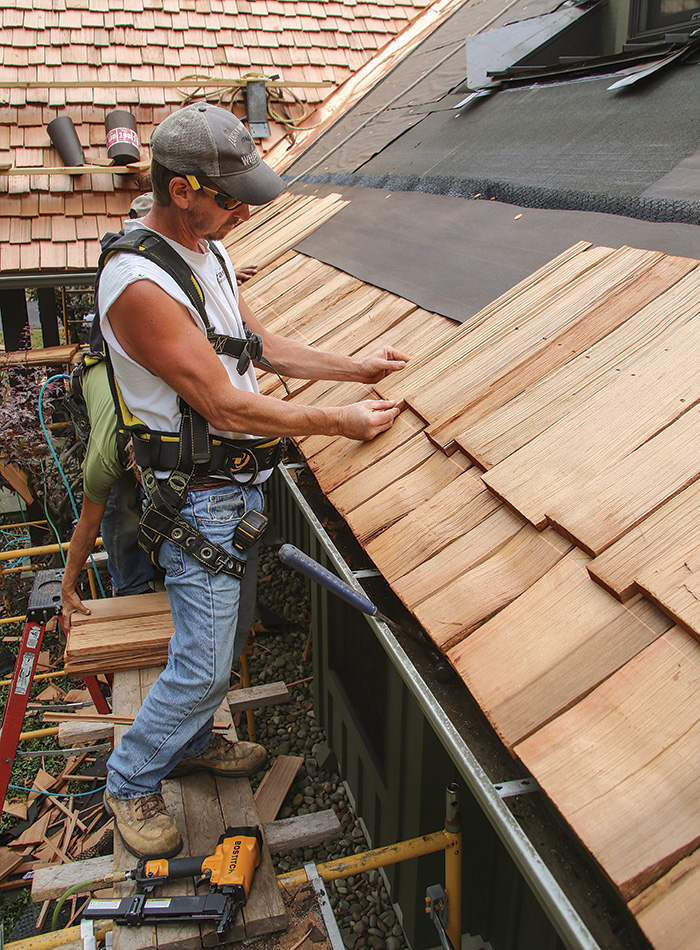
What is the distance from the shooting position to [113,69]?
8938 mm

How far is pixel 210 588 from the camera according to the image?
2.66 m

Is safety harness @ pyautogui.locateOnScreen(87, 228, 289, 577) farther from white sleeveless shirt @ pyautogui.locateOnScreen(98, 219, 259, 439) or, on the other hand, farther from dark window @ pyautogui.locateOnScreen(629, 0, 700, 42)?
dark window @ pyautogui.locateOnScreen(629, 0, 700, 42)

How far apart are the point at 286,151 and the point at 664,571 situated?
8.14 metres

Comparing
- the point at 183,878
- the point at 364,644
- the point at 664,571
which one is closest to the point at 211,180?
the point at 664,571

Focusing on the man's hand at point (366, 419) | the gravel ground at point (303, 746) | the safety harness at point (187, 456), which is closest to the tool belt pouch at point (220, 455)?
the safety harness at point (187, 456)

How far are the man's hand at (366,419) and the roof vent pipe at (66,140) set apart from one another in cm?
716

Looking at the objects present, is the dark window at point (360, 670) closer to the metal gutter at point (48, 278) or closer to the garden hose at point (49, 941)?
the garden hose at point (49, 941)

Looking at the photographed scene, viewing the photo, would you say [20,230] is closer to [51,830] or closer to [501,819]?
[51,830]

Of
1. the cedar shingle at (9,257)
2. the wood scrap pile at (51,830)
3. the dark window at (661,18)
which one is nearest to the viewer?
the dark window at (661,18)

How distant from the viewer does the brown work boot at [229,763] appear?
3186 mm

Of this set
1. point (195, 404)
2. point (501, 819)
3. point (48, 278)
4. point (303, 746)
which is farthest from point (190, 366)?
point (48, 278)

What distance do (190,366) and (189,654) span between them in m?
1.04

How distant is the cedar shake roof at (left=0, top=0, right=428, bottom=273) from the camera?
815 centimetres

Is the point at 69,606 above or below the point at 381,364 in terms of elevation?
below
